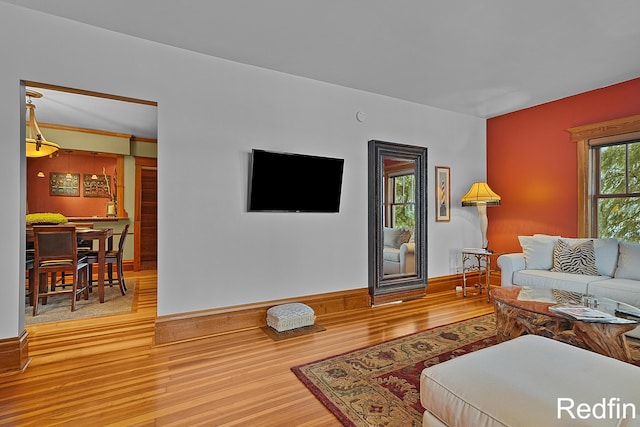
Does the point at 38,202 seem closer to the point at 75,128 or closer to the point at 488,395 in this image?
the point at 75,128

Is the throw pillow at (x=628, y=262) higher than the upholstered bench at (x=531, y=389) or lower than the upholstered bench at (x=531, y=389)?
higher

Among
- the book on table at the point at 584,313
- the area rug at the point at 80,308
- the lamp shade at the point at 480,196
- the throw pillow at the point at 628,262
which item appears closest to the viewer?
the book on table at the point at 584,313

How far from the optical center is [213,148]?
10.5ft

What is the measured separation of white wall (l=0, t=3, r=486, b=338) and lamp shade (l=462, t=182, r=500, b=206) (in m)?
1.45

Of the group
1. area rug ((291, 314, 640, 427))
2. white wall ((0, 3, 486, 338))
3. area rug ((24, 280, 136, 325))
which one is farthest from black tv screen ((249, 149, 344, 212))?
area rug ((24, 280, 136, 325))

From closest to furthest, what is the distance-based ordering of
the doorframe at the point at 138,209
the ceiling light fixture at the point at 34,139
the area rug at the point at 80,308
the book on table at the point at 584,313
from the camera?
the book on table at the point at 584,313, the area rug at the point at 80,308, the ceiling light fixture at the point at 34,139, the doorframe at the point at 138,209

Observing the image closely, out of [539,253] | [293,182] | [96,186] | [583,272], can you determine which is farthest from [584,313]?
[96,186]

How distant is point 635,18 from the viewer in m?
2.58

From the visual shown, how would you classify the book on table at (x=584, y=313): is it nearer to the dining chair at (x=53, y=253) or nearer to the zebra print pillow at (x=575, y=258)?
→ the zebra print pillow at (x=575, y=258)

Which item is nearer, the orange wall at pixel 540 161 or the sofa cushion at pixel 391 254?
the orange wall at pixel 540 161

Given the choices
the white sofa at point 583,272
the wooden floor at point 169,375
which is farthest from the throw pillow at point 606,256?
the wooden floor at point 169,375

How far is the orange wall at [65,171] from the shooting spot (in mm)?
6156

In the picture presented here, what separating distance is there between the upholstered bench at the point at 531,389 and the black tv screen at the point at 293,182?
92.1 inches

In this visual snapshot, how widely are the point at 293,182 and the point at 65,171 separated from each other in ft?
18.2
